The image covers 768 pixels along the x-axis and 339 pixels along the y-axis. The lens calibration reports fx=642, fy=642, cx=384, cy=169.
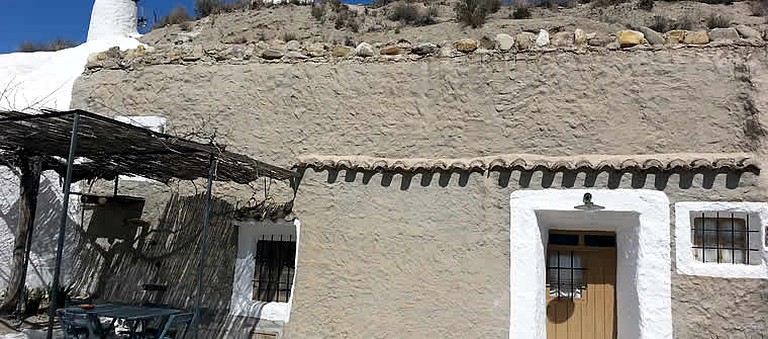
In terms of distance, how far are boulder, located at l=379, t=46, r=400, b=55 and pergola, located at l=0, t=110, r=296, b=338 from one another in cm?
202

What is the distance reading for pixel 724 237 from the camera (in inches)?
282

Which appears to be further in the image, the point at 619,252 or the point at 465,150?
the point at 465,150

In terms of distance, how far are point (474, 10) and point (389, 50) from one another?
9.46m


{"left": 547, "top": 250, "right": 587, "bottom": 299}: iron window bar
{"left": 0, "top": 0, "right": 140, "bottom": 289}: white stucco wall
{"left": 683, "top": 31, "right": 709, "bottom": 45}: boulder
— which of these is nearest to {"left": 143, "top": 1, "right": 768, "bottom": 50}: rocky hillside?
{"left": 0, "top": 0, "right": 140, "bottom": 289}: white stucco wall

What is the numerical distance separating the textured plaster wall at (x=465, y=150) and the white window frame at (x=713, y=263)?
85 millimetres

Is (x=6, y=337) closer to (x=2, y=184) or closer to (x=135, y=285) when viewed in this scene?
(x=135, y=285)

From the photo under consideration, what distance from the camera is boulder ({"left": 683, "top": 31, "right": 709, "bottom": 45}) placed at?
7586mm

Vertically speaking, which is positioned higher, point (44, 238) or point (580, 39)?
point (580, 39)

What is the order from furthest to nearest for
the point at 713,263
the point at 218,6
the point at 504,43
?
the point at 218,6
the point at 504,43
the point at 713,263

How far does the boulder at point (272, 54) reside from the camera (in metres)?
8.91

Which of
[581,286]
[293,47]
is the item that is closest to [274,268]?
[293,47]

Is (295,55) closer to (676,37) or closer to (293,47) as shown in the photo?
(293,47)

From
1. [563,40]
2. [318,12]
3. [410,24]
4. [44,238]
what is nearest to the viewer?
[563,40]

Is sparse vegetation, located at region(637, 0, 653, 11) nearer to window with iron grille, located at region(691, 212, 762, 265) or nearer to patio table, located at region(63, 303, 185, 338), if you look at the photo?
window with iron grille, located at region(691, 212, 762, 265)
